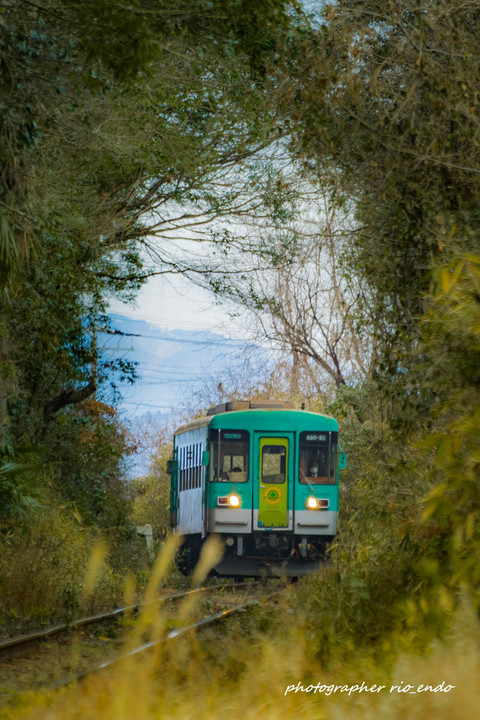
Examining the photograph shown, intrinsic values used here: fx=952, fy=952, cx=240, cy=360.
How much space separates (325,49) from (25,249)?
4011mm

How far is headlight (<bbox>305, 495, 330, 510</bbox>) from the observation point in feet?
60.1

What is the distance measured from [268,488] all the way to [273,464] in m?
0.48

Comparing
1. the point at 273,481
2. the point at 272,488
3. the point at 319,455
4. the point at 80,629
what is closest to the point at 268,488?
the point at 272,488

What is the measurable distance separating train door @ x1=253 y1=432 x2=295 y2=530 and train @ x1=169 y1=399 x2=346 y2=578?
2 cm

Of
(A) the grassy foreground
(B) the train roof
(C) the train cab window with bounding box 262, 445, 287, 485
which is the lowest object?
(A) the grassy foreground

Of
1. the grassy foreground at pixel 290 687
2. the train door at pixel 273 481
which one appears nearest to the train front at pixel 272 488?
the train door at pixel 273 481

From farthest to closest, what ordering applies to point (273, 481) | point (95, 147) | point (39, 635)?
point (273, 481), point (95, 147), point (39, 635)

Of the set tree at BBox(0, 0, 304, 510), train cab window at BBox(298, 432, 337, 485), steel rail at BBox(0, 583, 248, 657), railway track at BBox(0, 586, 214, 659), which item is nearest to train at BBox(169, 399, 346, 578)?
Result: train cab window at BBox(298, 432, 337, 485)

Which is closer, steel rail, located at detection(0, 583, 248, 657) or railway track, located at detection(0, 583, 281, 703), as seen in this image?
railway track, located at detection(0, 583, 281, 703)

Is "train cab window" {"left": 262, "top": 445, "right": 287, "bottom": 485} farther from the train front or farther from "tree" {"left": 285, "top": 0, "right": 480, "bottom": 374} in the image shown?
"tree" {"left": 285, "top": 0, "right": 480, "bottom": 374}

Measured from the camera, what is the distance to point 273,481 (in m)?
18.4

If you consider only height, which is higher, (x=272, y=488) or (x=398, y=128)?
(x=398, y=128)

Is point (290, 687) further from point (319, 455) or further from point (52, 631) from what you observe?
point (319, 455)

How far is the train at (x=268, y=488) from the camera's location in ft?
59.3
